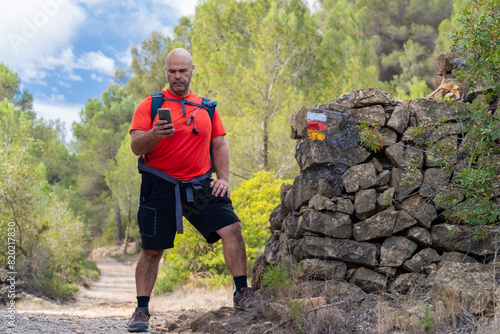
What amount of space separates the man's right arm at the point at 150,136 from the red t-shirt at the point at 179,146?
14 centimetres

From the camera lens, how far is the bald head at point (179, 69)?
4.12 meters

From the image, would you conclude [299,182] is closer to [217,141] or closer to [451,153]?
[217,141]

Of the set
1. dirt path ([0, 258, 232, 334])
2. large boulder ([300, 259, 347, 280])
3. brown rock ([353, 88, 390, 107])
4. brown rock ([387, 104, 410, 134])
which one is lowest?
dirt path ([0, 258, 232, 334])

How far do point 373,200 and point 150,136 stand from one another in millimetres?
2244

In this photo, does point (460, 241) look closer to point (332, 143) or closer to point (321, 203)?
point (321, 203)

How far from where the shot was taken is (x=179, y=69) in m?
4.13

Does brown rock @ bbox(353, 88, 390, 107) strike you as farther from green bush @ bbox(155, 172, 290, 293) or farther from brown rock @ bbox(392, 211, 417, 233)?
green bush @ bbox(155, 172, 290, 293)

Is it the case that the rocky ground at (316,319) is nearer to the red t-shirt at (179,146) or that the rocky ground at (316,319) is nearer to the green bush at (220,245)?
the red t-shirt at (179,146)

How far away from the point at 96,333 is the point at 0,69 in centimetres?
2232

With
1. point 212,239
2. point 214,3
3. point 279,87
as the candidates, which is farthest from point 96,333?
point 214,3

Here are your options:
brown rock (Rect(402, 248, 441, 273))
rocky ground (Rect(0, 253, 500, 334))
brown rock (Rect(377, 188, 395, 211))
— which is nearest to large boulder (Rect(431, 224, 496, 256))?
brown rock (Rect(402, 248, 441, 273))

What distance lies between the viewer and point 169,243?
4.05 metres

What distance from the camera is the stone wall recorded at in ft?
14.6

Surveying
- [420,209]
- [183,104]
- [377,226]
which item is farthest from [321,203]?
[183,104]
